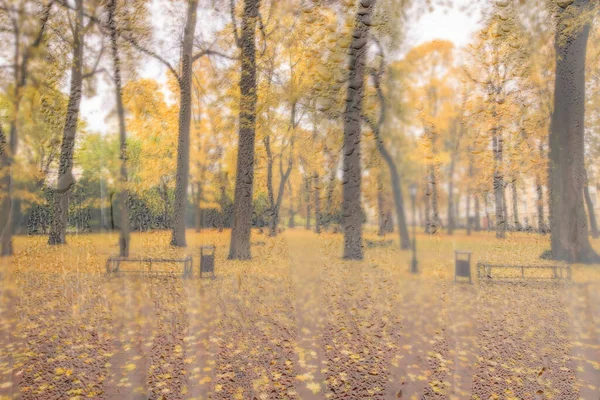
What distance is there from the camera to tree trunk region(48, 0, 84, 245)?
9.78 ft

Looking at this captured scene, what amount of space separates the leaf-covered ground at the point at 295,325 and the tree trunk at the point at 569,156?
14 cm

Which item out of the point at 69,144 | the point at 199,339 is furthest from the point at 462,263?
the point at 69,144

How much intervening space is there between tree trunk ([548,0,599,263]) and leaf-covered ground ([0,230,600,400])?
14cm

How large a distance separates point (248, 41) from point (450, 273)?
2337 millimetres

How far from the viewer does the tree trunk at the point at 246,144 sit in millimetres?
2830

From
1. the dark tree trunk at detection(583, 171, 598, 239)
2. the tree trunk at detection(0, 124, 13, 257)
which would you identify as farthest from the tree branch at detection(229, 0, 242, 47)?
the dark tree trunk at detection(583, 171, 598, 239)

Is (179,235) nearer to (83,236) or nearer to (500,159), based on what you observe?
(83,236)

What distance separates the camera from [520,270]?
274 cm

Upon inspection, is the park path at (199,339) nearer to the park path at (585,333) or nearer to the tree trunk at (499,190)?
the tree trunk at (499,190)

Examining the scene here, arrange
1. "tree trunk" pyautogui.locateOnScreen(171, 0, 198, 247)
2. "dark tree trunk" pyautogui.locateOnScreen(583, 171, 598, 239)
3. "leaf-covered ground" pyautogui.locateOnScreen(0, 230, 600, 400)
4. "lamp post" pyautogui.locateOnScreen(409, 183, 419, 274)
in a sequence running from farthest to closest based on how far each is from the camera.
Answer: "tree trunk" pyautogui.locateOnScreen(171, 0, 198, 247) < "leaf-covered ground" pyautogui.locateOnScreen(0, 230, 600, 400) < "dark tree trunk" pyautogui.locateOnScreen(583, 171, 598, 239) < "lamp post" pyautogui.locateOnScreen(409, 183, 419, 274)

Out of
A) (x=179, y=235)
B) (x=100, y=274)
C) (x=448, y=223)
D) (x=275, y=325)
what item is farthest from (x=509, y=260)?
(x=100, y=274)

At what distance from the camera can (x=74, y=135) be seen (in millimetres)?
3035

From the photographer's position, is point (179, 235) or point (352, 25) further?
point (179, 235)

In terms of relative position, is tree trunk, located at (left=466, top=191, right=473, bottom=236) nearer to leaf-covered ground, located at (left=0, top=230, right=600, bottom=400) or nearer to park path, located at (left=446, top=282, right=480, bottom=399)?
leaf-covered ground, located at (left=0, top=230, right=600, bottom=400)
